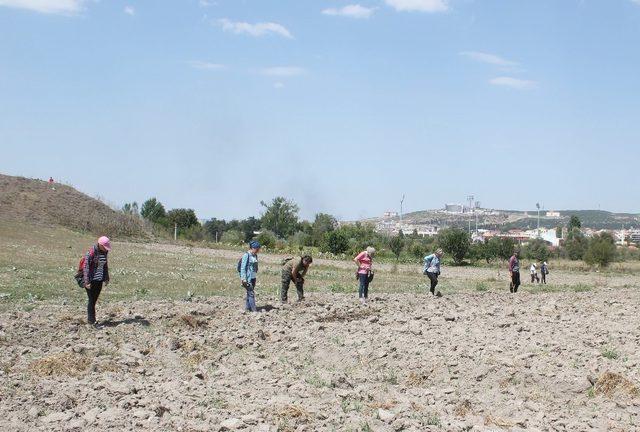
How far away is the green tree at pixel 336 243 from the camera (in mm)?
81425

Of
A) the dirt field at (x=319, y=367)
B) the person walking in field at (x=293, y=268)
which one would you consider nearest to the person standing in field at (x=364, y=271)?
the dirt field at (x=319, y=367)

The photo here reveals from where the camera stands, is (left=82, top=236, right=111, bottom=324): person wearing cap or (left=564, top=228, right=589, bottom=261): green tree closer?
(left=82, top=236, right=111, bottom=324): person wearing cap

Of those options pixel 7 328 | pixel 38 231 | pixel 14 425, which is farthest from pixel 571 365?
pixel 38 231

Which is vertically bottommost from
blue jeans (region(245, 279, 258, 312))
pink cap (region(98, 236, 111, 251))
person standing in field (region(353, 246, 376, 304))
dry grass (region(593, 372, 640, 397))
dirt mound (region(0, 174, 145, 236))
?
dry grass (region(593, 372, 640, 397))

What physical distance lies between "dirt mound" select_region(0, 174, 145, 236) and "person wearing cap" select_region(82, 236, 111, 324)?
47094 mm

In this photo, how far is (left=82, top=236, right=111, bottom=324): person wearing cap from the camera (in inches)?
592

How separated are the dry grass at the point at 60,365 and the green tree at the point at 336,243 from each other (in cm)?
6919

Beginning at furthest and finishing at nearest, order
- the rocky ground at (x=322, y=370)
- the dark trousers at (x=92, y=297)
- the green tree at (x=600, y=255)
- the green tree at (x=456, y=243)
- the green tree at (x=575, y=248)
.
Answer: the green tree at (x=575, y=248) → the green tree at (x=456, y=243) → the green tree at (x=600, y=255) → the dark trousers at (x=92, y=297) → the rocky ground at (x=322, y=370)

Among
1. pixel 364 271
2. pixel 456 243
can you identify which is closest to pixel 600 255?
pixel 456 243

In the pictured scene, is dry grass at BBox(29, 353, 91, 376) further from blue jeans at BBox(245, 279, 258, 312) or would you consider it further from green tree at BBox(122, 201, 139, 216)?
green tree at BBox(122, 201, 139, 216)

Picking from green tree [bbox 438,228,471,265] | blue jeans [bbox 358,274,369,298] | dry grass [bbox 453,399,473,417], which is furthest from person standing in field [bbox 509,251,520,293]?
green tree [bbox 438,228,471,265]

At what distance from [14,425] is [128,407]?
1.26 m

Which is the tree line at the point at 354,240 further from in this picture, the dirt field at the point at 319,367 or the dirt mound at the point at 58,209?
the dirt field at the point at 319,367

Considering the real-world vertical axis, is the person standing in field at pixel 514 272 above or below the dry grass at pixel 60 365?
above
